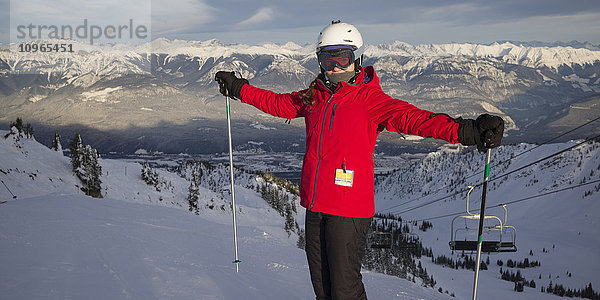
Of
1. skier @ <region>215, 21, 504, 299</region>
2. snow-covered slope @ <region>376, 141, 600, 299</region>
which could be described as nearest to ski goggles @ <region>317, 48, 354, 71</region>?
skier @ <region>215, 21, 504, 299</region>

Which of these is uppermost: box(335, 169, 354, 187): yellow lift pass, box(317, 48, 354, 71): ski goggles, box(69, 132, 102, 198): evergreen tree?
box(317, 48, 354, 71): ski goggles

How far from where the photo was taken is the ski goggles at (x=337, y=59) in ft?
13.9

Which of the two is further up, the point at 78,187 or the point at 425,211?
the point at 78,187

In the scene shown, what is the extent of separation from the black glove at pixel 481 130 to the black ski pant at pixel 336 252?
1.33 meters

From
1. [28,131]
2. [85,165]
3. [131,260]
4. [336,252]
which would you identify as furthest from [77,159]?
[336,252]

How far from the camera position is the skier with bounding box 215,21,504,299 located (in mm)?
3674

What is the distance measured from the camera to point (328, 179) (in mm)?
3951

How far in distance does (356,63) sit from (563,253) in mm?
80772

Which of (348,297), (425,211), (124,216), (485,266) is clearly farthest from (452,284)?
(425,211)

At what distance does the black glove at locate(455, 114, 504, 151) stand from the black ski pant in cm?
133

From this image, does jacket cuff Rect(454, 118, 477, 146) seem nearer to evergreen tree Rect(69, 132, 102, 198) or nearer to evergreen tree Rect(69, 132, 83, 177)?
evergreen tree Rect(69, 132, 102, 198)

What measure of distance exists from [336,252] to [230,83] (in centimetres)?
285

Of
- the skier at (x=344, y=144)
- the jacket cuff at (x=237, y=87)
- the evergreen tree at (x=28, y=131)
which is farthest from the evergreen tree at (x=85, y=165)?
the skier at (x=344, y=144)

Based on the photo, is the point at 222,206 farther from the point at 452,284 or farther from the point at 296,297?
the point at 296,297
